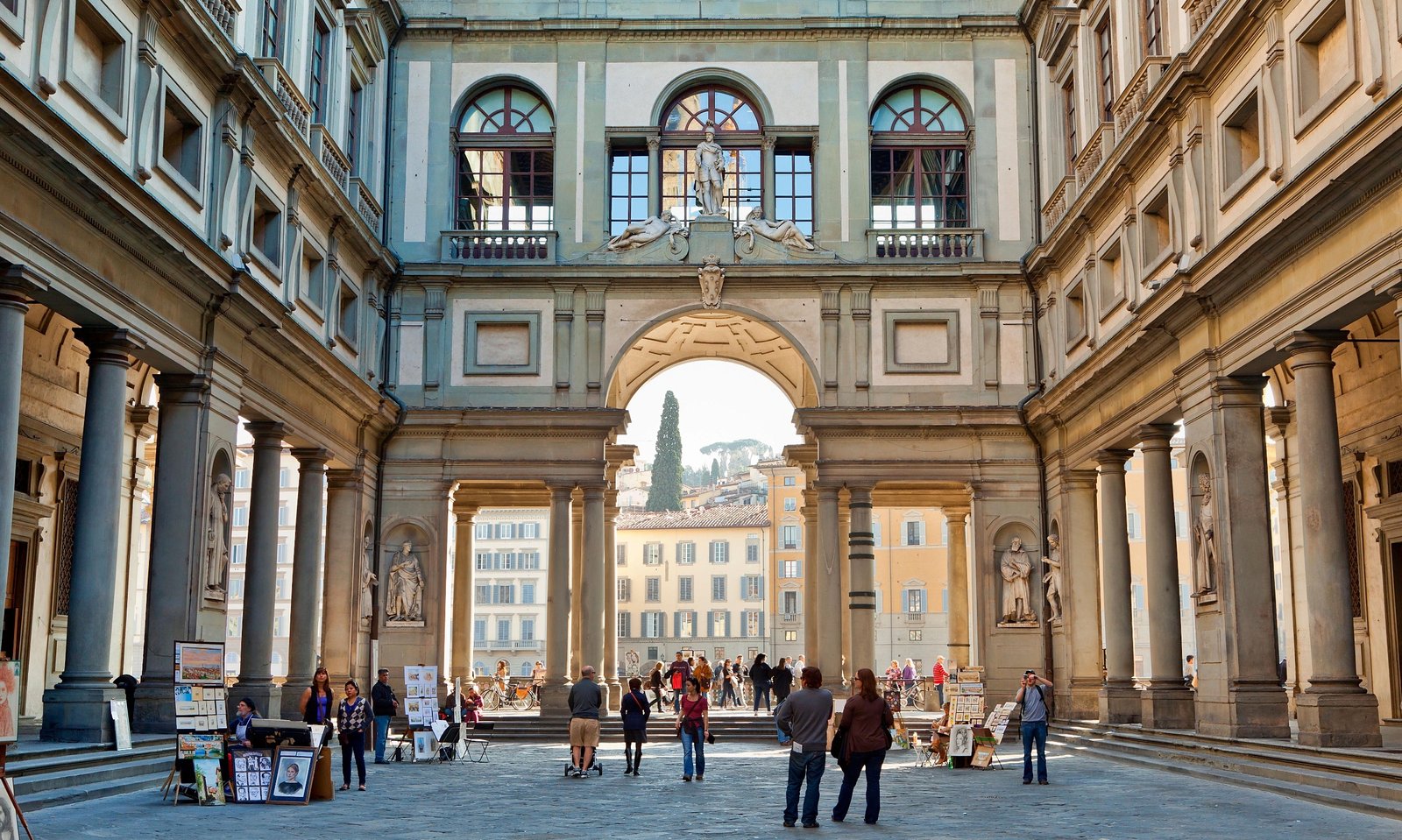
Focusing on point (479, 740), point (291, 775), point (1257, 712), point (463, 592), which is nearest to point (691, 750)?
point (291, 775)

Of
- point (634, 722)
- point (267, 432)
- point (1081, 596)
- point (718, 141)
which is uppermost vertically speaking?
point (718, 141)

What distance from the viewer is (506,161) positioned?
3488cm

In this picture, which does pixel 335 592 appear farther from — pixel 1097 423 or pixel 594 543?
pixel 1097 423

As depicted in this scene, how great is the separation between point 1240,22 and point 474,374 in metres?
18.8

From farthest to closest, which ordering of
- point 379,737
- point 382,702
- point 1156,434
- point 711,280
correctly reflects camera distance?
point 711,280 < point 1156,434 < point 379,737 < point 382,702

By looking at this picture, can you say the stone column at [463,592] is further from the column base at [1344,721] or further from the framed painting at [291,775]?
the framed painting at [291,775]

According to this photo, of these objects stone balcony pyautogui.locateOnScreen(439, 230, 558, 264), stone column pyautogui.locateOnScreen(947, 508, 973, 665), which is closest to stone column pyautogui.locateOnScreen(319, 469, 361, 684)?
stone balcony pyautogui.locateOnScreen(439, 230, 558, 264)

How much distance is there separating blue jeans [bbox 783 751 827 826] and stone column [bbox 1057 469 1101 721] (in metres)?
17.0

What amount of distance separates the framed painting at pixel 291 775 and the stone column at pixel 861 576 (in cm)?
1667

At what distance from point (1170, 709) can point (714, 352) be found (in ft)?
57.4

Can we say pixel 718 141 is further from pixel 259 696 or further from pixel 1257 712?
pixel 1257 712

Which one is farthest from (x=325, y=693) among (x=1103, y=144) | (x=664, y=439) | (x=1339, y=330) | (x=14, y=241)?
(x=664, y=439)

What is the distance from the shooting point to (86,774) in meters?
16.9

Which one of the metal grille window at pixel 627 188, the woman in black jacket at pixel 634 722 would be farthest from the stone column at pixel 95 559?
the metal grille window at pixel 627 188
